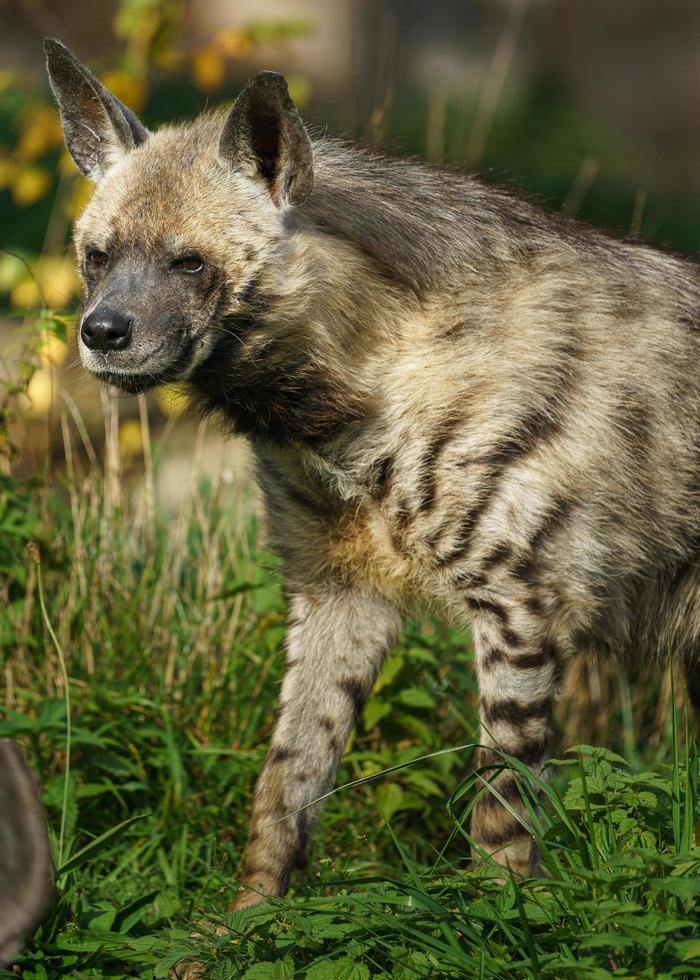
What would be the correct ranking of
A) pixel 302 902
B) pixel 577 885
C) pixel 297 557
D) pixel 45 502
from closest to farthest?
pixel 577 885 < pixel 302 902 < pixel 297 557 < pixel 45 502

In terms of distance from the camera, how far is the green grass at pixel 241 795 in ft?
7.72

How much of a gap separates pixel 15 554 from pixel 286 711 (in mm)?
1038

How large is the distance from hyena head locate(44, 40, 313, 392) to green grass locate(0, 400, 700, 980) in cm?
86

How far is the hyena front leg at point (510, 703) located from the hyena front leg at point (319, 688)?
368mm

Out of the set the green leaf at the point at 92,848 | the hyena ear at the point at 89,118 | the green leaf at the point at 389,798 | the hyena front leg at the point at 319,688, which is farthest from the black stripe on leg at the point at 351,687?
the hyena ear at the point at 89,118

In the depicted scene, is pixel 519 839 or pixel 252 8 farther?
pixel 252 8

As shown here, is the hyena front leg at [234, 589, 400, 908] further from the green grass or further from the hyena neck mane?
the hyena neck mane

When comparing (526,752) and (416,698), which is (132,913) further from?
(416,698)

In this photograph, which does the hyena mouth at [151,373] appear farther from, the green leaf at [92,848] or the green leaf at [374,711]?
the green leaf at [374,711]

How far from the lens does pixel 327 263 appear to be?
→ 122 inches

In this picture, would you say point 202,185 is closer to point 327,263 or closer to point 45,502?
point 327,263

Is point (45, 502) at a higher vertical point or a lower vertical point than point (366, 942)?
lower

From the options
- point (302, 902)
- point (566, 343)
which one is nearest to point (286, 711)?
point (302, 902)

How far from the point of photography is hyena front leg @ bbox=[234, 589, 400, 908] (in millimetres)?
3350
